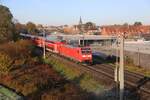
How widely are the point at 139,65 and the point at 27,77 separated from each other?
18.7m

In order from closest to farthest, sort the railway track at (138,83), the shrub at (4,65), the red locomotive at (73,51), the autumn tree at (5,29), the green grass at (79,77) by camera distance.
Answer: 1. the railway track at (138,83)
2. the green grass at (79,77)
3. the shrub at (4,65)
4. the red locomotive at (73,51)
5. the autumn tree at (5,29)

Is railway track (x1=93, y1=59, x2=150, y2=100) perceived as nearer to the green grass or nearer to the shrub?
the green grass

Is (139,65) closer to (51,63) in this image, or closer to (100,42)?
(51,63)

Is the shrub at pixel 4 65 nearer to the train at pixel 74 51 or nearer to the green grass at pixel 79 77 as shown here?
the green grass at pixel 79 77

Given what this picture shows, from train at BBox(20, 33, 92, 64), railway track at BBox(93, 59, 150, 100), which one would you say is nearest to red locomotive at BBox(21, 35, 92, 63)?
train at BBox(20, 33, 92, 64)

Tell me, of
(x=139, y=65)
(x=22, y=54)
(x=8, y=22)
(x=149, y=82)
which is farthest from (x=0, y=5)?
(x=149, y=82)

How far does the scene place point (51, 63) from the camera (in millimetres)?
54000

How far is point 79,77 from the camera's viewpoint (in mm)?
37156

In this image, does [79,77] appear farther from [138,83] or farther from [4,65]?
[4,65]

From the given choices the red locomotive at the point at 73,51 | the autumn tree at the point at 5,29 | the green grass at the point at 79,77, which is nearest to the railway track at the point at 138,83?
the green grass at the point at 79,77

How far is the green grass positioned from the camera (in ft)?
99.8

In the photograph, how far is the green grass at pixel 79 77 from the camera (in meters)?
30.4

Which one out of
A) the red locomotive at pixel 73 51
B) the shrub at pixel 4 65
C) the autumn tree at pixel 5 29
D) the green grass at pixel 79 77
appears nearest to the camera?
the green grass at pixel 79 77

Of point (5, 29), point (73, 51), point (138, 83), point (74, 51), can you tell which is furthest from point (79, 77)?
point (5, 29)
